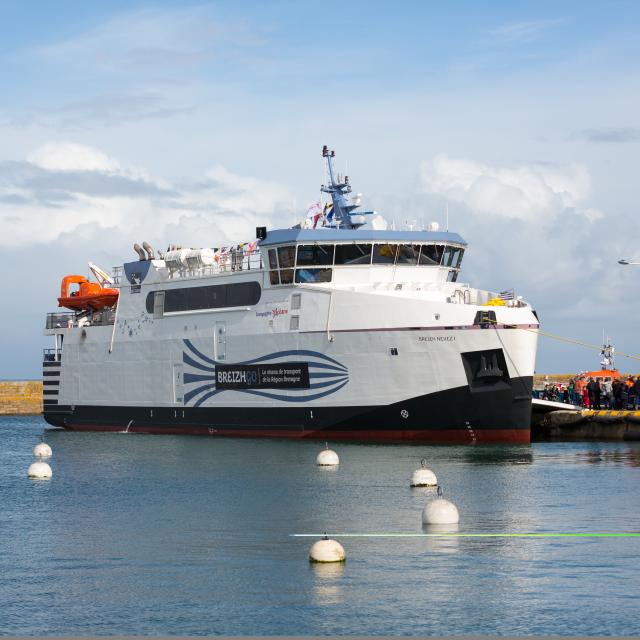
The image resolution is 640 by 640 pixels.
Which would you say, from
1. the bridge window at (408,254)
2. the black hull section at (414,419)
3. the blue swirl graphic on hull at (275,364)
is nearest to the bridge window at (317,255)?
the bridge window at (408,254)

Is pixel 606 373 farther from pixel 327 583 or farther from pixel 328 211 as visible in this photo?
pixel 327 583

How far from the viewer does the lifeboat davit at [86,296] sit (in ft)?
196

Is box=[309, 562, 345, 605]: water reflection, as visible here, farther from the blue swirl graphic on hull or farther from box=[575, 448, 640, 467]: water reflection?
the blue swirl graphic on hull

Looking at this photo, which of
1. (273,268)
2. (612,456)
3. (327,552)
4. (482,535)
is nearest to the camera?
(327,552)

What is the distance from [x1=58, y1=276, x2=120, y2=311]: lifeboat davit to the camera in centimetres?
5981

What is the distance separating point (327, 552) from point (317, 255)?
26.4 m

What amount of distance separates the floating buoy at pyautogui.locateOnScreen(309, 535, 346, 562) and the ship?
850 inches

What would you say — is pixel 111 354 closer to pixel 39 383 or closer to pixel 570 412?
pixel 570 412

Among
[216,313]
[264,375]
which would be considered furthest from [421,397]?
[216,313]

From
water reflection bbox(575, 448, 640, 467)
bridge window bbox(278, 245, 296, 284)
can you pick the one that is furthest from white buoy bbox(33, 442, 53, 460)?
water reflection bbox(575, 448, 640, 467)

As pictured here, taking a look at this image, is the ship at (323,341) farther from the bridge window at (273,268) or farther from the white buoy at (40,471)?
the white buoy at (40,471)

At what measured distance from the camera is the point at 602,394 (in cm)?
5681

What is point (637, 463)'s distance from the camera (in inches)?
1485

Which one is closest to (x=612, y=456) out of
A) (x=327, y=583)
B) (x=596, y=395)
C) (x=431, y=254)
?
(x=596, y=395)
